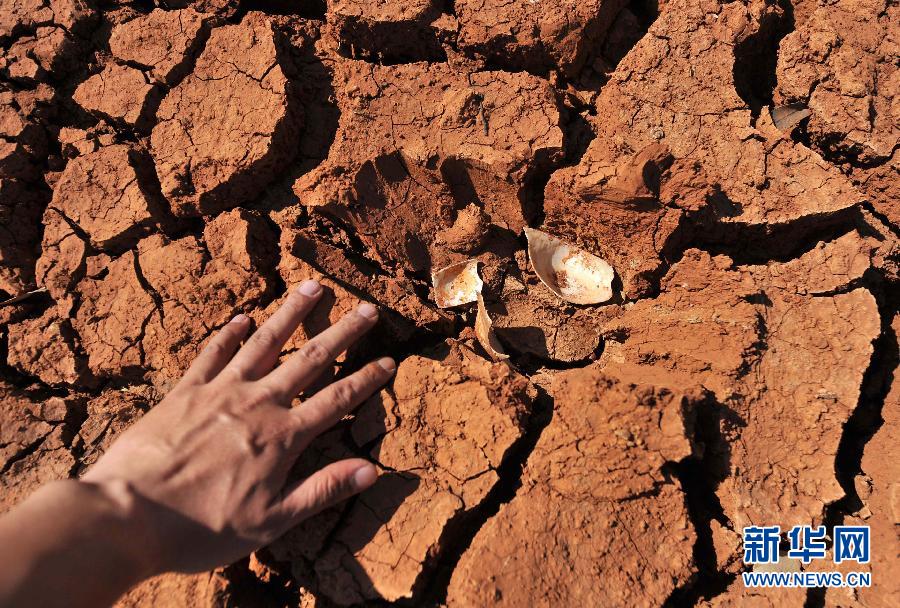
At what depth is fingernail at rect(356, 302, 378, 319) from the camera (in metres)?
1.91

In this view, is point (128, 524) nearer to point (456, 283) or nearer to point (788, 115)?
point (456, 283)

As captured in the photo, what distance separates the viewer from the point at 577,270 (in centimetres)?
237

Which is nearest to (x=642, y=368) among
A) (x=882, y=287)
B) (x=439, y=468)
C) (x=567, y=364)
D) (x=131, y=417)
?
(x=567, y=364)

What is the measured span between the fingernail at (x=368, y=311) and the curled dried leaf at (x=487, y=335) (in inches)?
18.6

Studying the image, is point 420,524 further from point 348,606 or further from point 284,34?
point 284,34

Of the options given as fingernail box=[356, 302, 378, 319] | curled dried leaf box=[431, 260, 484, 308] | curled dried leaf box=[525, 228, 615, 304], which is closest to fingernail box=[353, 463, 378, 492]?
fingernail box=[356, 302, 378, 319]

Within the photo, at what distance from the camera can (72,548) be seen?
51.6 inches

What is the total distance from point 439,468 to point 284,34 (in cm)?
220

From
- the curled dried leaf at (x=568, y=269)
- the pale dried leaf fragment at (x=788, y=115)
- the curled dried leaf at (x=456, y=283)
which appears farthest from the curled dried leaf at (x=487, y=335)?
the pale dried leaf fragment at (x=788, y=115)

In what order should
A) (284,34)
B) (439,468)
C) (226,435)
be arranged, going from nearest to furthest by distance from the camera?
1. (226,435)
2. (439,468)
3. (284,34)

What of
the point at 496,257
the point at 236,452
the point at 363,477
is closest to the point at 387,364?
the point at 363,477

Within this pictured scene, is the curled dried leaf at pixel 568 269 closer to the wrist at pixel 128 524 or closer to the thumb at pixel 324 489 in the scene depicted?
the thumb at pixel 324 489

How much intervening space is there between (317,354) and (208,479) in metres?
0.50

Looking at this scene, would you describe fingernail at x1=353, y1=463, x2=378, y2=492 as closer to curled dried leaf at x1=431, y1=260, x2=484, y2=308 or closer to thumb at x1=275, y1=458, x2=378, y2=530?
thumb at x1=275, y1=458, x2=378, y2=530
